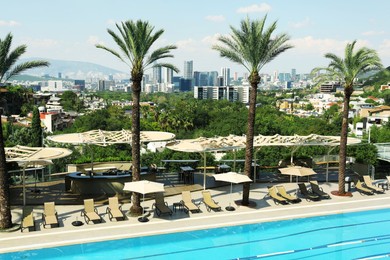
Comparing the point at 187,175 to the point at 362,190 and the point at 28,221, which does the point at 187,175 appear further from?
the point at 362,190

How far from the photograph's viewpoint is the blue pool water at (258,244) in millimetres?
12922

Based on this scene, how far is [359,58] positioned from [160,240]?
43.4 ft

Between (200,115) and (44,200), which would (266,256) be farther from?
(200,115)

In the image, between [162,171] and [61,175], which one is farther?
[162,171]

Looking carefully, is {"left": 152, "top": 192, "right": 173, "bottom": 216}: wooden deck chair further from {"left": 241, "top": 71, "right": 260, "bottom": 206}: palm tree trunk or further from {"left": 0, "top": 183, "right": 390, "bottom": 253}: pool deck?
{"left": 241, "top": 71, "right": 260, "bottom": 206}: palm tree trunk

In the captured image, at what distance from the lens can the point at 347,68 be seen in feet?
64.5

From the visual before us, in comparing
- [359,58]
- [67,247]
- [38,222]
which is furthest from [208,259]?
[359,58]

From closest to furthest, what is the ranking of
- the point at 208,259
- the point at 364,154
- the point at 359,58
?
the point at 208,259 < the point at 359,58 < the point at 364,154

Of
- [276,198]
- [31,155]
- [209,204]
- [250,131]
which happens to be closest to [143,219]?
[209,204]

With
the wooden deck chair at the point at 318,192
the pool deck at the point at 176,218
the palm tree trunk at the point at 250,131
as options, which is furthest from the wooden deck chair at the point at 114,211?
the wooden deck chair at the point at 318,192

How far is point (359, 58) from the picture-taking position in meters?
19.4

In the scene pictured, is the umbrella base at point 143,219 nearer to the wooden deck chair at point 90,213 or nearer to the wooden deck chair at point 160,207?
the wooden deck chair at point 160,207

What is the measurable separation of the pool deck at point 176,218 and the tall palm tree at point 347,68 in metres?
2.28

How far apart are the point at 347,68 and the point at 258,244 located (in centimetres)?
1057
